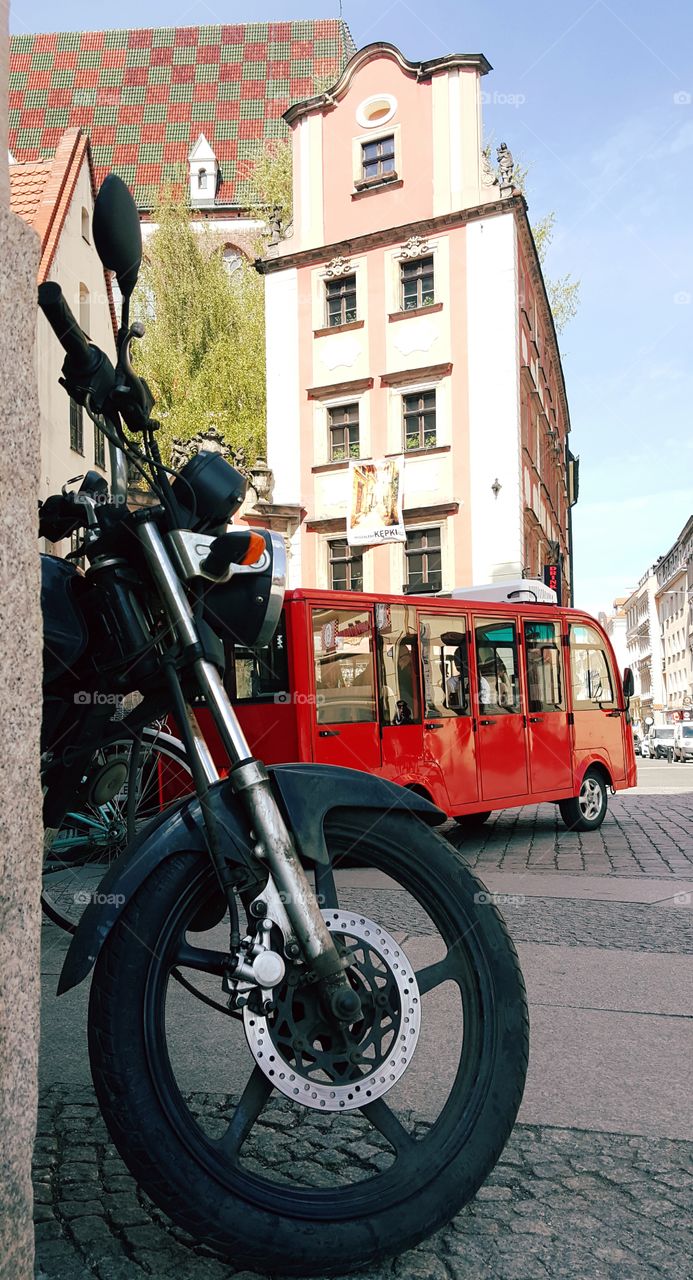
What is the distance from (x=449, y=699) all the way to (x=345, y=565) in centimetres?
1693

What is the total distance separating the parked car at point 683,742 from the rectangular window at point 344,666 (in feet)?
122

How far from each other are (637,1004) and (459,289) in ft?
80.1

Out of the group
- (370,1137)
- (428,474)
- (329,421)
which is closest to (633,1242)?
(370,1137)

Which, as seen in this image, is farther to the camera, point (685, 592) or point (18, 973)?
point (685, 592)

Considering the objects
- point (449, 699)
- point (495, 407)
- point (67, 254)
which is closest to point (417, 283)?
point (495, 407)

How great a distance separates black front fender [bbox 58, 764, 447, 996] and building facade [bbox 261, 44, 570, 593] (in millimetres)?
23699

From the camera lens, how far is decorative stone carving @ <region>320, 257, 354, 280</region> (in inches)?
1107

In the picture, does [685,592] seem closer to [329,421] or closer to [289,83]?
[289,83]

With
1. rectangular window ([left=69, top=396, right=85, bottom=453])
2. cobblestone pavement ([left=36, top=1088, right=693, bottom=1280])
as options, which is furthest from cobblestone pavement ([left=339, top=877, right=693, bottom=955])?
rectangular window ([left=69, top=396, right=85, bottom=453])

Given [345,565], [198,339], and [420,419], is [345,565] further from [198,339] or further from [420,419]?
[198,339]

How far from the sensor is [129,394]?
7.80ft

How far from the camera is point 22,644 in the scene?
6.25 feet

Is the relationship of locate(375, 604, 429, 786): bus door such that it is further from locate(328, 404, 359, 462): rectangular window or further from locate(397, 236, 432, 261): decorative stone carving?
locate(397, 236, 432, 261): decorative stone carving

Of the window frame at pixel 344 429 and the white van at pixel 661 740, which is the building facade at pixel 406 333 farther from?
the white van at pixel 661 740
